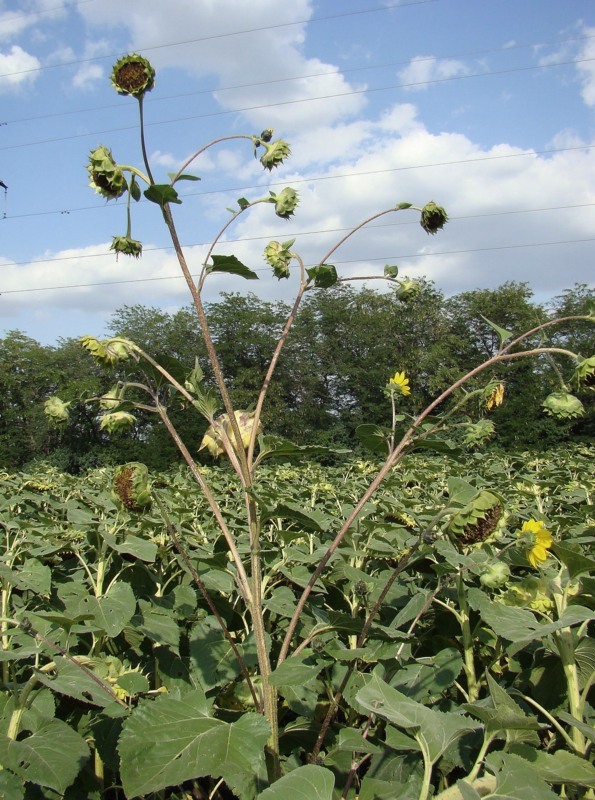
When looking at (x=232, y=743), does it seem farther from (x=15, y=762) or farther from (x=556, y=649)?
(x=556, y=649)

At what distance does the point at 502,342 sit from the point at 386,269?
0.41 meters

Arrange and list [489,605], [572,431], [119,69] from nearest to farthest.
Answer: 1. [119,69]
2. [489,605]
3. [572,431]

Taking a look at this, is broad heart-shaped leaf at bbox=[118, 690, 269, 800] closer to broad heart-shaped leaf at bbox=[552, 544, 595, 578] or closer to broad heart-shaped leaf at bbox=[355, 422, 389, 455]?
broad heart-shaped leaf at bbox=[355, 422, 389, 455]

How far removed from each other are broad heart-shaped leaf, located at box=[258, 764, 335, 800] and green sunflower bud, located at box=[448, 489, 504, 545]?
576mm

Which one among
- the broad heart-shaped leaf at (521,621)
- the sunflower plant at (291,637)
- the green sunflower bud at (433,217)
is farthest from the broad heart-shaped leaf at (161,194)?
the broad heart-shaped leaf at (521,621)

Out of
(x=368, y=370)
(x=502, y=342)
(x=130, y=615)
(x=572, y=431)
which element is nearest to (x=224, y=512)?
(x=130, y=615)

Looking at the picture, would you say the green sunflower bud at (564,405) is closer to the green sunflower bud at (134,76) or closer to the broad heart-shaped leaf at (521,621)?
the broad heart-shaped leaf at (521,621)

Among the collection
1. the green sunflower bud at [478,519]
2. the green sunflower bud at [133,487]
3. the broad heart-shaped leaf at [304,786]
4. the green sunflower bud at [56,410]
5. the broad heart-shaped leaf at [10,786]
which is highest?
the green sunflower bud at [56,410]

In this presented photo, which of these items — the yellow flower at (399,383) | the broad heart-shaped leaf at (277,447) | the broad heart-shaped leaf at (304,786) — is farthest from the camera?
the yellow flower at (399,383)

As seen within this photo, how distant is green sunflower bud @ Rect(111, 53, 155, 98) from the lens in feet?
4.54

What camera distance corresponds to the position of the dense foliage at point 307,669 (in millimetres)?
1076

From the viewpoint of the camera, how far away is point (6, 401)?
3042 cm

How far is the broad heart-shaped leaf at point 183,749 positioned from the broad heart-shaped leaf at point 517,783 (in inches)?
14.4

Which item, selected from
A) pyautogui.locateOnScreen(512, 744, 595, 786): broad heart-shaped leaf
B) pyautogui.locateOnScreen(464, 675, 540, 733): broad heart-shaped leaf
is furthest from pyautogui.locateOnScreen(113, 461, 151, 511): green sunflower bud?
pyautogui.locateOnScreen(512, 744, 595, 786): broad heart-shaped leaf
